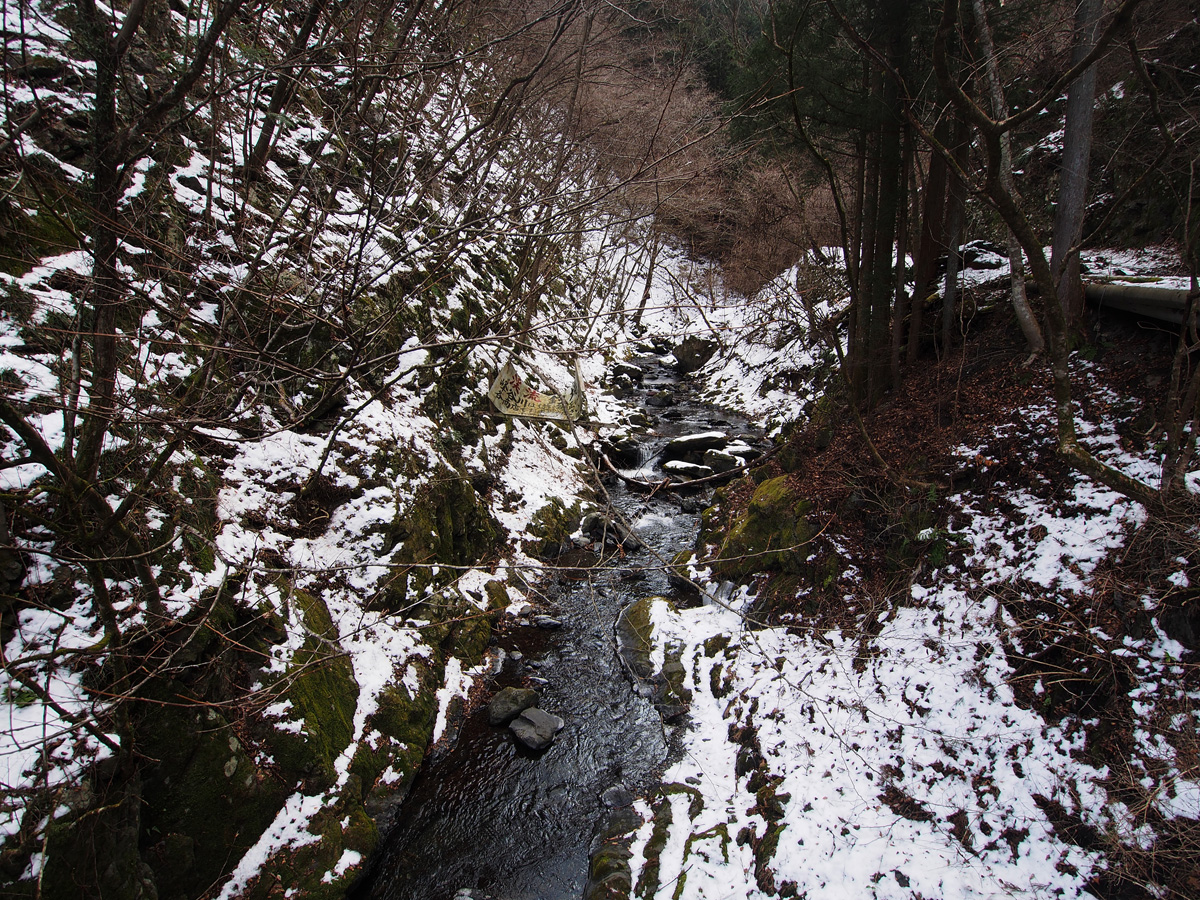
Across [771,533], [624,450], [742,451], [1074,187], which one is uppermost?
[1074,187]

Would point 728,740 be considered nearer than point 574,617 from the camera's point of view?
Yes

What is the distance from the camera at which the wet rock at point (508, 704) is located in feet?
19.1

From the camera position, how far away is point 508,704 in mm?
5906

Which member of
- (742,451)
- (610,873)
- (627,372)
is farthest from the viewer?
(627,372)

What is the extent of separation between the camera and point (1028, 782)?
3430mm

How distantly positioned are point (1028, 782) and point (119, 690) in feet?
18.5

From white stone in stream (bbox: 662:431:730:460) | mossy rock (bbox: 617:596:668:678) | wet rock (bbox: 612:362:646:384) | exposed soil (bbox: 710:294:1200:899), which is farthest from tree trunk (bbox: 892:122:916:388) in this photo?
wet rock (bbox: 612:362:646:384)

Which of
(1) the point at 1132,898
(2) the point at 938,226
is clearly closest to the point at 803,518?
(1) the point at 1132,898

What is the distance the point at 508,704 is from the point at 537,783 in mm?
907

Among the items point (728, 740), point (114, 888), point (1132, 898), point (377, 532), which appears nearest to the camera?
point (1132, 898)

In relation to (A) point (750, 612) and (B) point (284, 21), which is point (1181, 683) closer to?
(A) point (750, 612)

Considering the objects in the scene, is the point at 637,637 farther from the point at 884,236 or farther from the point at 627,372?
the point at 627,372

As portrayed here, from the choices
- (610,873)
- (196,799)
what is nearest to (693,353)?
(610,873)

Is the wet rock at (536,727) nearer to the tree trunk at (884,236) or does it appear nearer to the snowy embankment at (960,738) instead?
the snowy embankment at (960,738)
